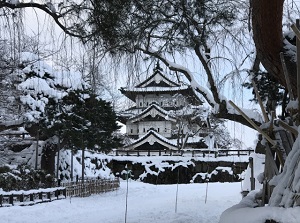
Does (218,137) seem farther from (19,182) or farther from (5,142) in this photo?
(19,182)

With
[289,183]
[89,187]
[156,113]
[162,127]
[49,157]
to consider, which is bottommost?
[89,187]

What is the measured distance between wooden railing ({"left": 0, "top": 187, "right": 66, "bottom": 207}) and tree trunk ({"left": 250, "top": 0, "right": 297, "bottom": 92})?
9043 millimetres

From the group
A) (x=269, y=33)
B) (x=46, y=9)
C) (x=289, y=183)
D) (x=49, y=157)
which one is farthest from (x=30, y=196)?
(x=289, y=183)

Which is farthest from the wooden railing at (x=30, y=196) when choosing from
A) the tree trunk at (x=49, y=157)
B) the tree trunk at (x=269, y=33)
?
the tree trunk at (x=269, y=33)

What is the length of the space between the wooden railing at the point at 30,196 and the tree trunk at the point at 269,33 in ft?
29.7

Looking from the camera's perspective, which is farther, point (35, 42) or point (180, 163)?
point (180, 163)

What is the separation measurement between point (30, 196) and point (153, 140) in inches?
645

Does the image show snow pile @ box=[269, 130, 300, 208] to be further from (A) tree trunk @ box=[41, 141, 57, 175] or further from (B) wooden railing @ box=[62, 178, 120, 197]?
(A) tree trunk @ box=[41, 141, 57, 175]

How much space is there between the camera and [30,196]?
36.3ft

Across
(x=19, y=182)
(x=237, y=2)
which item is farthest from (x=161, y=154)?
(x=237, y=2)

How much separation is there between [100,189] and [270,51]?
1413cm

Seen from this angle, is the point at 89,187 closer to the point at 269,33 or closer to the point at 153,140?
the point at 153,140

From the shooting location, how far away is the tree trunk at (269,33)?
8.94ft

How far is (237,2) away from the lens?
4.52 metres
